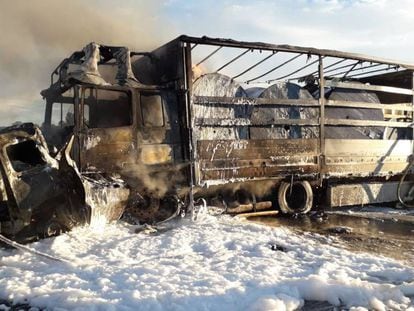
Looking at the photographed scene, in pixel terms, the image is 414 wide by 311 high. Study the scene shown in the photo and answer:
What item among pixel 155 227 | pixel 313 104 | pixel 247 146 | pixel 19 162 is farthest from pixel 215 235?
pixel 313 104

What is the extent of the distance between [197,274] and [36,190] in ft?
7.48

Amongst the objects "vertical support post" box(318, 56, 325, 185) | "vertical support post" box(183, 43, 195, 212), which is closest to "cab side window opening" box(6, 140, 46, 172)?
"vertical support post" box(183, 43, 195, 212)

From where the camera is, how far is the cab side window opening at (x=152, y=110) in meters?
7.48

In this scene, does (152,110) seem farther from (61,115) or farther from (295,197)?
(295,197)

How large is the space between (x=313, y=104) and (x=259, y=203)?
7.59 ft

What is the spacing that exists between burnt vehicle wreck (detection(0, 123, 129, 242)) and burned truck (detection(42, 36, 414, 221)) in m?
0.99

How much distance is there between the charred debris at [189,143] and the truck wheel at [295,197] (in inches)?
1.0

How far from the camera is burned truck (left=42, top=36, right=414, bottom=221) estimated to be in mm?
7238

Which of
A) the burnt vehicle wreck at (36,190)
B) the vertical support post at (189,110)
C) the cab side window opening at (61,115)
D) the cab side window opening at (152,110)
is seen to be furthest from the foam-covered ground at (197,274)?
the cab side window opening at (61,115)

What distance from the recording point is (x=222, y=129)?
8.07 m

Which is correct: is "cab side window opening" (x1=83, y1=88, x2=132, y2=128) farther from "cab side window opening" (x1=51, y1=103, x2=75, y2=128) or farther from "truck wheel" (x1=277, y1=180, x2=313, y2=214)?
"truck wheel" (x1=277, y1=180, x2=313, y2=214)

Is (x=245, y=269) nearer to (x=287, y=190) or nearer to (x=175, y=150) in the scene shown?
(x=175, y=150)

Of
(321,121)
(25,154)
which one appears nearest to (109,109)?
(25,154)

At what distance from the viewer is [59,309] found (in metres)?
3.73
